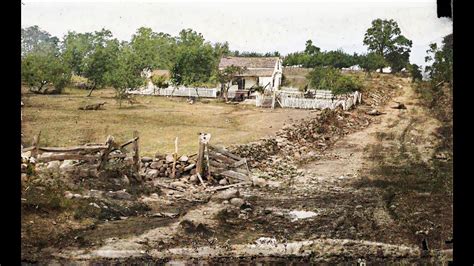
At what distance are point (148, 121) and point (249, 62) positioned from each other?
1.15 m

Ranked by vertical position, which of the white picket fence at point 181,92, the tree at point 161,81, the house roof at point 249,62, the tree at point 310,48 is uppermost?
the tree at point 310,48

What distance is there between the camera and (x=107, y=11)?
552cm

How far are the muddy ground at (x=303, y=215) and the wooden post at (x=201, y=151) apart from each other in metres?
0.21

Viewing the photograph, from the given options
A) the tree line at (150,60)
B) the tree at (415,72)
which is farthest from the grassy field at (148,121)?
the tree at (415,72)

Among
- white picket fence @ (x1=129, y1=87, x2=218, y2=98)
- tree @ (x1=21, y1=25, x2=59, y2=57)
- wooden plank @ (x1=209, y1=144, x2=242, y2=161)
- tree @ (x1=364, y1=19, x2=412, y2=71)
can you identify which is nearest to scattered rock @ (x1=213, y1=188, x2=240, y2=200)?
wooden plank @ (x1=209, y1=144, x2=242, y2=161)

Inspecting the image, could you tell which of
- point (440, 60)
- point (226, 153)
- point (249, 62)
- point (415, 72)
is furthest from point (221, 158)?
point (440, 60)

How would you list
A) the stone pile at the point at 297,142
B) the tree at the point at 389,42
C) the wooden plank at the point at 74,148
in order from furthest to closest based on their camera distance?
1. the stone pile at the point at 297,142
2. the wooden plank at the point at 74,148
3. the tree at the point at 389,42

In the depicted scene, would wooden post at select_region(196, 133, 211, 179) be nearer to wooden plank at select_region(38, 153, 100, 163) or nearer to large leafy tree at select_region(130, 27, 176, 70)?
large leafy tree at select_region(130, 27, 176, 70)

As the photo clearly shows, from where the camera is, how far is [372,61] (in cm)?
568

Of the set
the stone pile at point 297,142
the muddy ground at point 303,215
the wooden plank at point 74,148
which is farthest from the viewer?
the stone pile at point 297,142

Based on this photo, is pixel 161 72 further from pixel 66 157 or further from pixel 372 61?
pixel 372 61

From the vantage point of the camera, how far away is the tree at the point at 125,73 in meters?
5.65

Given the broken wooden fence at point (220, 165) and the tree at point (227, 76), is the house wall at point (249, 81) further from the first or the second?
the broken wooden fence at point (220, 165)
